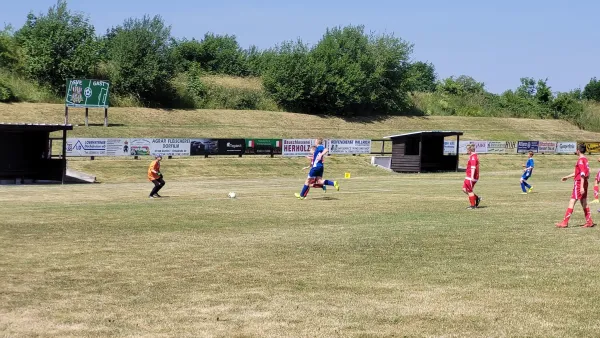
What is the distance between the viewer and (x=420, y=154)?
56156 millimetres

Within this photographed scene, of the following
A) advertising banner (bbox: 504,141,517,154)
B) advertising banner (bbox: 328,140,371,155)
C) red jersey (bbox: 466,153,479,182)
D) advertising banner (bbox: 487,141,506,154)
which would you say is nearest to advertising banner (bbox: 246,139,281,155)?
advertising banner (bbox: 328,140,371,155)

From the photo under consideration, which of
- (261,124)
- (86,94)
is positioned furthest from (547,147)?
(86,94)

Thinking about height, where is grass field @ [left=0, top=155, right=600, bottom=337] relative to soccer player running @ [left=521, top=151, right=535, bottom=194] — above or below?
below

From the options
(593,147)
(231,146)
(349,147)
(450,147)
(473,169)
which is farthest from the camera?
(593,147)

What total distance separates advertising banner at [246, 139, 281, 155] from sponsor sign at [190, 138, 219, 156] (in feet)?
10.1

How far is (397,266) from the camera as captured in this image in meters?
12.8

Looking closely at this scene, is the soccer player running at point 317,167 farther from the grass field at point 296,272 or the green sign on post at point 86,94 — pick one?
the green sign on post at point 86,94

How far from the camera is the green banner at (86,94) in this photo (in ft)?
207

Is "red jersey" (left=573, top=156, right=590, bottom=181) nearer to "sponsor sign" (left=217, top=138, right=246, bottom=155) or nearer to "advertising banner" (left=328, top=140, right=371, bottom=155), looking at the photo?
"sponsor sign" (left=217, top=138, right=246, bottom=155)

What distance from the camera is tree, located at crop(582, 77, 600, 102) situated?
136250 mm

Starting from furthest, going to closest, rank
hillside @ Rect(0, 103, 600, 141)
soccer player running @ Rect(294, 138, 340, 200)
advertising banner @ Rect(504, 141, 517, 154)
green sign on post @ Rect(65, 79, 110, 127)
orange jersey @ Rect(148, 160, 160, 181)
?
advertising banner @ Rect(504, 141, 517, 154), hillside @ Rect(0, 103, 600, 141), green sign on post @ Rect(65, 79, 110, 127), orange jersey @ Rect(148, 160, 160, 181), soccer player running @ Rect(294, 138, 340, 200)

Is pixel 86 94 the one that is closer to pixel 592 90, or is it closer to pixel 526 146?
pixel 526 146

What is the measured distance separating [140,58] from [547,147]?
41348mm

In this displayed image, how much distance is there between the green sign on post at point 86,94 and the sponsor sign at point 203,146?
12.8 meters
